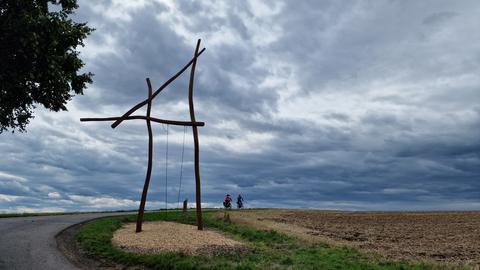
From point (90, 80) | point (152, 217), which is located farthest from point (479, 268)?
point (152, 217)

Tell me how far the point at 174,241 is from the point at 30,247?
7.23 m

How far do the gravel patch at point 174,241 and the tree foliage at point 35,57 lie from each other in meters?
8.66

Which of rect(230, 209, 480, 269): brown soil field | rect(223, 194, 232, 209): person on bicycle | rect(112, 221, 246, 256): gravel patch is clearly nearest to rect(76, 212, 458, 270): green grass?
rect(112, 221, 246, 256): gravel patch

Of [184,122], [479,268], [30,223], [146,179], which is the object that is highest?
[184,122]

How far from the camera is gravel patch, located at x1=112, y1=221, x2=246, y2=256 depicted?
883 inches

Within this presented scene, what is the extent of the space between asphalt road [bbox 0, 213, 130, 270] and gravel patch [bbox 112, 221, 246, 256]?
353 centimetres

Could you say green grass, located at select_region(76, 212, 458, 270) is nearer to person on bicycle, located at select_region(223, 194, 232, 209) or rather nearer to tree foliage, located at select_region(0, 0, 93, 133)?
tree foliage, located at select_region(0, 0, 93, 133)

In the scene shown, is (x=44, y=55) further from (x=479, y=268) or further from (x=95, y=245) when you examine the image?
(x=479, y=268)

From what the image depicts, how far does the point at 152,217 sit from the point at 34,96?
1829 cm

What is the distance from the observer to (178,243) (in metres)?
24.3

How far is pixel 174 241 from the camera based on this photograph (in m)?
25.0

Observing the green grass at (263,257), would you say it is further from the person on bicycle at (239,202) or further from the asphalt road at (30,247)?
the person on bicycle at (239,202)

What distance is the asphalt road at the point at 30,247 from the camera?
63.6ft

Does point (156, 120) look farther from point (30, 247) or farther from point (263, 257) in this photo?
point (263, 257)
